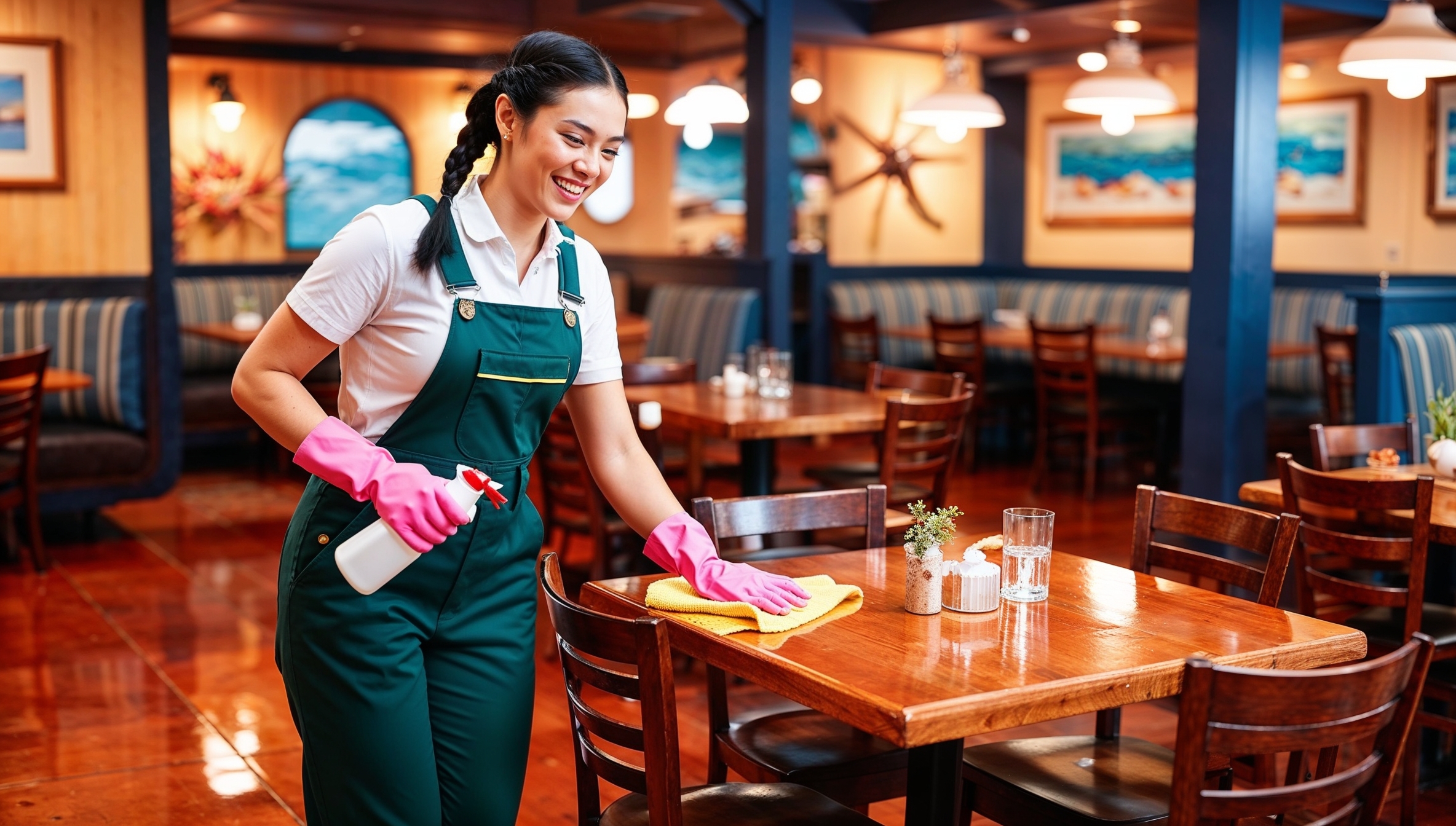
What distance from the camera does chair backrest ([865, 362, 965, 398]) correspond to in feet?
18.3

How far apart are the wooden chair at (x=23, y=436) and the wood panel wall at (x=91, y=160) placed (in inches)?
41.1

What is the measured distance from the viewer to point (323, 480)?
2.11 m

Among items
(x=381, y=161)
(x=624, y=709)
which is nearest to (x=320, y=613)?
(x=624, y=709)

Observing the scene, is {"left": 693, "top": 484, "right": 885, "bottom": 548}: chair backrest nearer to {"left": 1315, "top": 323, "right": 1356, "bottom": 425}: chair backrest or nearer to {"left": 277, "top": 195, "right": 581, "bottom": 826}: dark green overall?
{"left": 277, "top": 195, "right": 581, "bottom": 826}: dark green overall

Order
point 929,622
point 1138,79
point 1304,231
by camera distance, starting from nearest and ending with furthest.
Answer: point 929,622 → point 1138,79 → point 1304,231

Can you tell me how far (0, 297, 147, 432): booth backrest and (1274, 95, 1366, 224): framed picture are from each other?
687 centimetres

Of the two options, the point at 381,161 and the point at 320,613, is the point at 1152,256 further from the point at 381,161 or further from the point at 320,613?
the point at 320,613

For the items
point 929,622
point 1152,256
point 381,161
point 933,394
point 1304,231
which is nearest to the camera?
point 929,622

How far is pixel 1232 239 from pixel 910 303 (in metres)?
4.84

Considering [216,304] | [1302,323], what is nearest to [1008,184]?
[1302,323]

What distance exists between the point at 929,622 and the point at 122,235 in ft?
20.0

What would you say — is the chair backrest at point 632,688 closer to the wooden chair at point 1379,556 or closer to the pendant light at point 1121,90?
the wooden chair at point 1379,556

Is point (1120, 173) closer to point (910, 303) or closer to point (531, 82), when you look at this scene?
point (910, 303)

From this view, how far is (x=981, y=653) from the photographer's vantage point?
6.98ft
